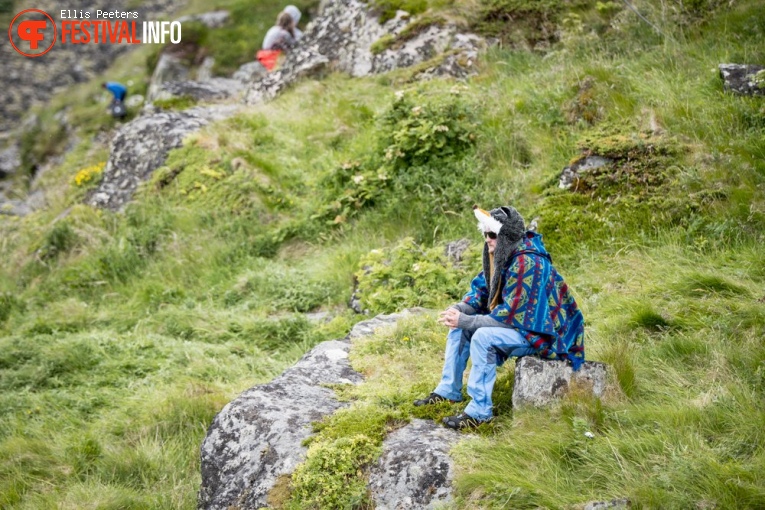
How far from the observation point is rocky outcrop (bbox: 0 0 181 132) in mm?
28422

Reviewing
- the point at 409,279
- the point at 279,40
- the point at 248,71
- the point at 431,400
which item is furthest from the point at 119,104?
the point at 431,400

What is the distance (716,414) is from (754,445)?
1.01 feet

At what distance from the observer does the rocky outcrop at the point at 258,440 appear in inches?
179

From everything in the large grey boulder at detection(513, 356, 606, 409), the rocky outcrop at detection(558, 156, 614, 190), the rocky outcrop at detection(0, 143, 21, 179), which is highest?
the rocky outcrop at detection(558, 156, 614, 190)

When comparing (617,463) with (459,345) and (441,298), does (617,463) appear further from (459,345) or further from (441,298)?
(441,298)

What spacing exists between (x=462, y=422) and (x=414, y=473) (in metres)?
0.54

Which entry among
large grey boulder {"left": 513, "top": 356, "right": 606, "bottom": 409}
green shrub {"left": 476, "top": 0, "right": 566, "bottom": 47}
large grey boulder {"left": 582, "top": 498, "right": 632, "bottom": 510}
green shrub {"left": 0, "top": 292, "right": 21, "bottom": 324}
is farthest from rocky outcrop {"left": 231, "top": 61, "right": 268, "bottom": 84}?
large grey boulder {"left": 582, "top": 498, "right": 632, "bottom": 510}

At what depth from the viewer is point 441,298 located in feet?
22.2

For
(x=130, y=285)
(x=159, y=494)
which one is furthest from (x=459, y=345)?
(x=130, y=285)

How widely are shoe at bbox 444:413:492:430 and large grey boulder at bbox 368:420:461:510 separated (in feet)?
0.17

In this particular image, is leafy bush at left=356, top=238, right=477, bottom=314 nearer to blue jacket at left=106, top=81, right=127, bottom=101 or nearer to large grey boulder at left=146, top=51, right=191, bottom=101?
blue jacket at left=106, top=81, right=127, bottom=101

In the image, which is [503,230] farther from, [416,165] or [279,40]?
[279,40]

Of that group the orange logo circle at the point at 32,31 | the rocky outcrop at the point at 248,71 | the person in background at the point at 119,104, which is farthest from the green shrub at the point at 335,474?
the orange logo circle at the point at 32,31

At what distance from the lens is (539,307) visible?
A: 447cm
